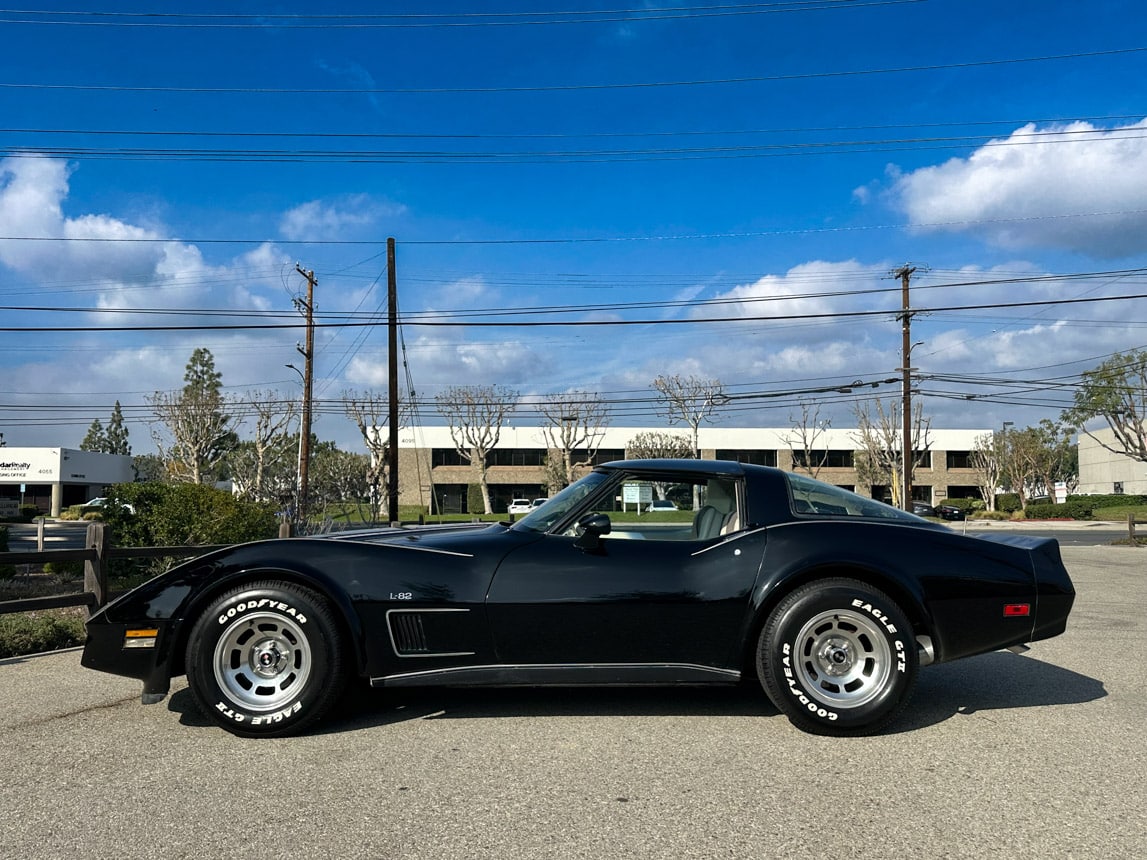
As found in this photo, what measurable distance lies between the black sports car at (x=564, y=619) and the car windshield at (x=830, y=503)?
0.68 feet

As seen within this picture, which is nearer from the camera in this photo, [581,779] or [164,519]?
[581,779]

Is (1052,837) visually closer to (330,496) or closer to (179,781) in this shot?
(179,781)

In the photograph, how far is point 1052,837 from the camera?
298 cm

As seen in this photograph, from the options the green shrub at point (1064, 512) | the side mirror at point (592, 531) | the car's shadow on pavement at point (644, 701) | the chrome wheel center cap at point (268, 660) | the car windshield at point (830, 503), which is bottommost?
the green shrub at point (1064, 512)

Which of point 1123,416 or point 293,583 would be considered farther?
point 1123,416

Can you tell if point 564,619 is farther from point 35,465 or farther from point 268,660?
point 35,465

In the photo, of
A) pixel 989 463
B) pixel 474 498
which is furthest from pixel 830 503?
pixel 989 463

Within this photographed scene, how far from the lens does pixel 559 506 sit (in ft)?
15.6

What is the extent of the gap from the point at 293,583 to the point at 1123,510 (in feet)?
191

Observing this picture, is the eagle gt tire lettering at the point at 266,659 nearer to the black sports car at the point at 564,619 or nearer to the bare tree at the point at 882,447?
the black sports car at the point at 564,619

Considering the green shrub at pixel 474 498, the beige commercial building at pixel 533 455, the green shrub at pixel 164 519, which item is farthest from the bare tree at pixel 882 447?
the green shrub at pixel 164 519

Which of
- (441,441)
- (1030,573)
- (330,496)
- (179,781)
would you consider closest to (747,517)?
(1030,573)

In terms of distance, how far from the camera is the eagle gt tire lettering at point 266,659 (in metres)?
4.23

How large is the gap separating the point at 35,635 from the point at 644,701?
5.15m
